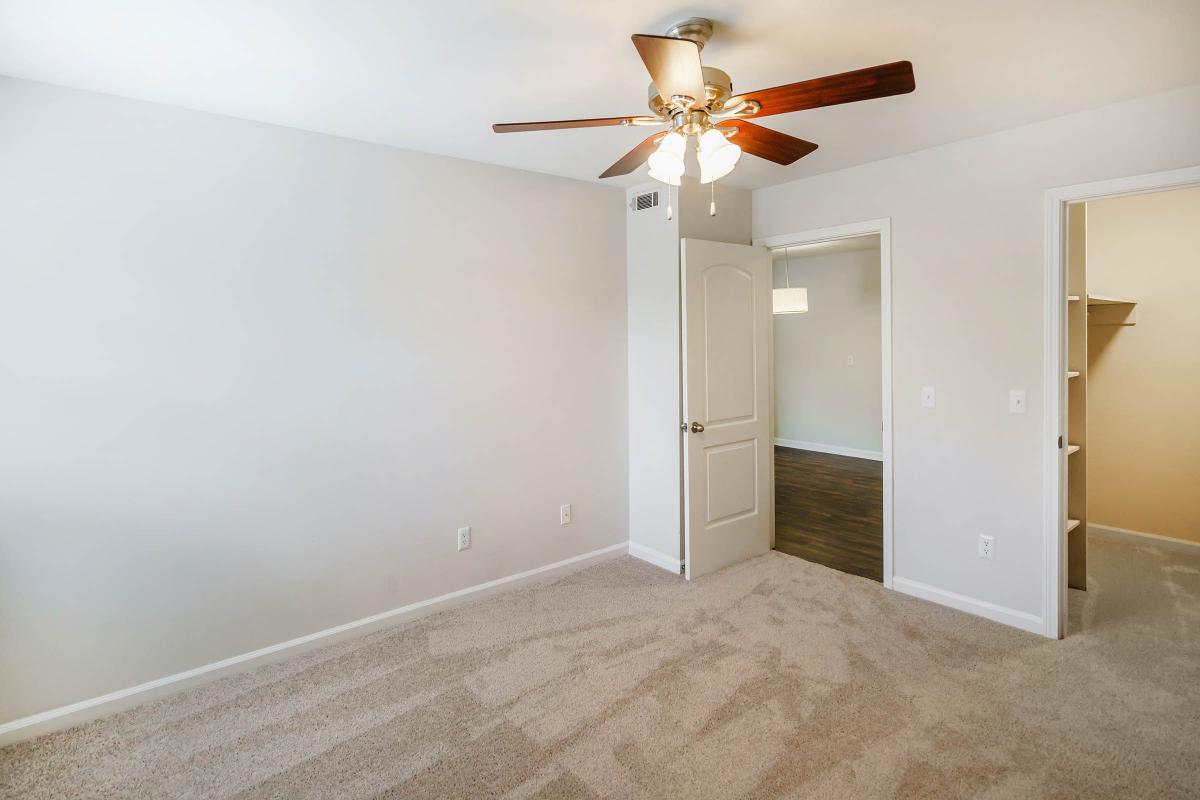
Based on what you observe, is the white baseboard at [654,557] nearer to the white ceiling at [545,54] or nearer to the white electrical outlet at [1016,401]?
the white electrical outlet at [1016,401]

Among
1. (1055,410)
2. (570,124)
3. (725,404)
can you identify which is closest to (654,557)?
(725,404)

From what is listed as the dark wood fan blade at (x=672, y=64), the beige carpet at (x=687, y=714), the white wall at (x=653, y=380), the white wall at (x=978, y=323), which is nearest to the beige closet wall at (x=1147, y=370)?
the beige carpet at (x=687, y=714)

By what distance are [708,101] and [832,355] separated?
5964 millimetres

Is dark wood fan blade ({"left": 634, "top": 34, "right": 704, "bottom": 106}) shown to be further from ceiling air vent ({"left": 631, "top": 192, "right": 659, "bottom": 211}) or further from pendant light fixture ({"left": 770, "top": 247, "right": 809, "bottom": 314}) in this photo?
pendant light fixture ({"left": 770, "top": 247, "right": 809, "bottom": 314})

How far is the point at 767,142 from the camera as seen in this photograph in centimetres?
198

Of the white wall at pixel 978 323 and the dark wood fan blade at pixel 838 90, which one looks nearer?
the dark wood fan blade at pixel 838 90

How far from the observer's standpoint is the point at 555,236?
11.4 feet

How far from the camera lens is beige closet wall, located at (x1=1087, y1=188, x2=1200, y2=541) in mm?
3723

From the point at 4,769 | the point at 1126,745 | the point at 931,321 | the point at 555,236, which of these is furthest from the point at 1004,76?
the point at 4,769

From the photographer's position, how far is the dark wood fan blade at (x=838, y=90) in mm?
1479

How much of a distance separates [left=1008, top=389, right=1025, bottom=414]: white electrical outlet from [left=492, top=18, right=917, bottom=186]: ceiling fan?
1.72 m

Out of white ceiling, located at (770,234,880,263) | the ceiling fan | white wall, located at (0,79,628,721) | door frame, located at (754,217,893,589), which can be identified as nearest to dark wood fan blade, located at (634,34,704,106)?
the ceiling fan

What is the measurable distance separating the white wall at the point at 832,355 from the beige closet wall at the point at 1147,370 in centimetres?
253

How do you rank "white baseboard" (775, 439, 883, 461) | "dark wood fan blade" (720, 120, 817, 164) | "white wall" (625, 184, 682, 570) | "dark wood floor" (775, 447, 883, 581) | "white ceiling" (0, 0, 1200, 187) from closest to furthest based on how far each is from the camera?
"white ceiling" (0, 0, 1200, 187) < "dark wood fan blade" (720, 120, 817, 164) < "white wall" (625, 184, 682, 570) < "dark wood floor" (775, 447, 883, 581) < "white baseboard" (775, 439, 883, 461)
